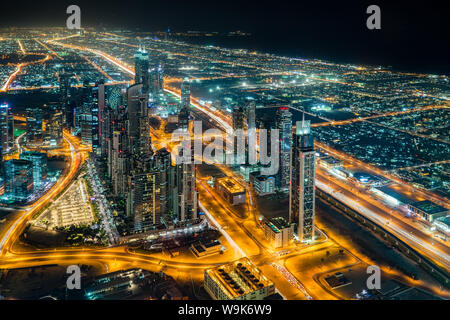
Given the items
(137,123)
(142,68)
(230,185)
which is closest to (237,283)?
(230,185)

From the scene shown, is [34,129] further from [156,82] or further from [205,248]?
Result: [205,248]

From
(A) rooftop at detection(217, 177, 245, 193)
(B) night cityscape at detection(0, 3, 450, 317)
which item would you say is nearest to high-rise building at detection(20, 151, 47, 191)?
(B) night cityscape at detection(0, 3, 450, 317)

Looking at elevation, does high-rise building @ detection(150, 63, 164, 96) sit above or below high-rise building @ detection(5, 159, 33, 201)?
above

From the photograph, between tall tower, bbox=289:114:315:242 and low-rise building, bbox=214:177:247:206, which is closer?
tall tower, bbox=289:114:315:242

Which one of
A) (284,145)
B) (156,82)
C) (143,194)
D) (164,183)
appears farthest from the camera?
(156,82)

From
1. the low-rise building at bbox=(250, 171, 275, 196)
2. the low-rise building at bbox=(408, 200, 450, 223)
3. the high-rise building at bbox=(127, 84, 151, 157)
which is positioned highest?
the high-rise building at bbox=(127, 84, 151, 157)

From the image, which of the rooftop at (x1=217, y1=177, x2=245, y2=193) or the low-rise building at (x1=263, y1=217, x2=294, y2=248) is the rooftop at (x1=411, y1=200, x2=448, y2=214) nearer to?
the low-rise building at (x1=263, y1=217, x2=294, y2=248)
